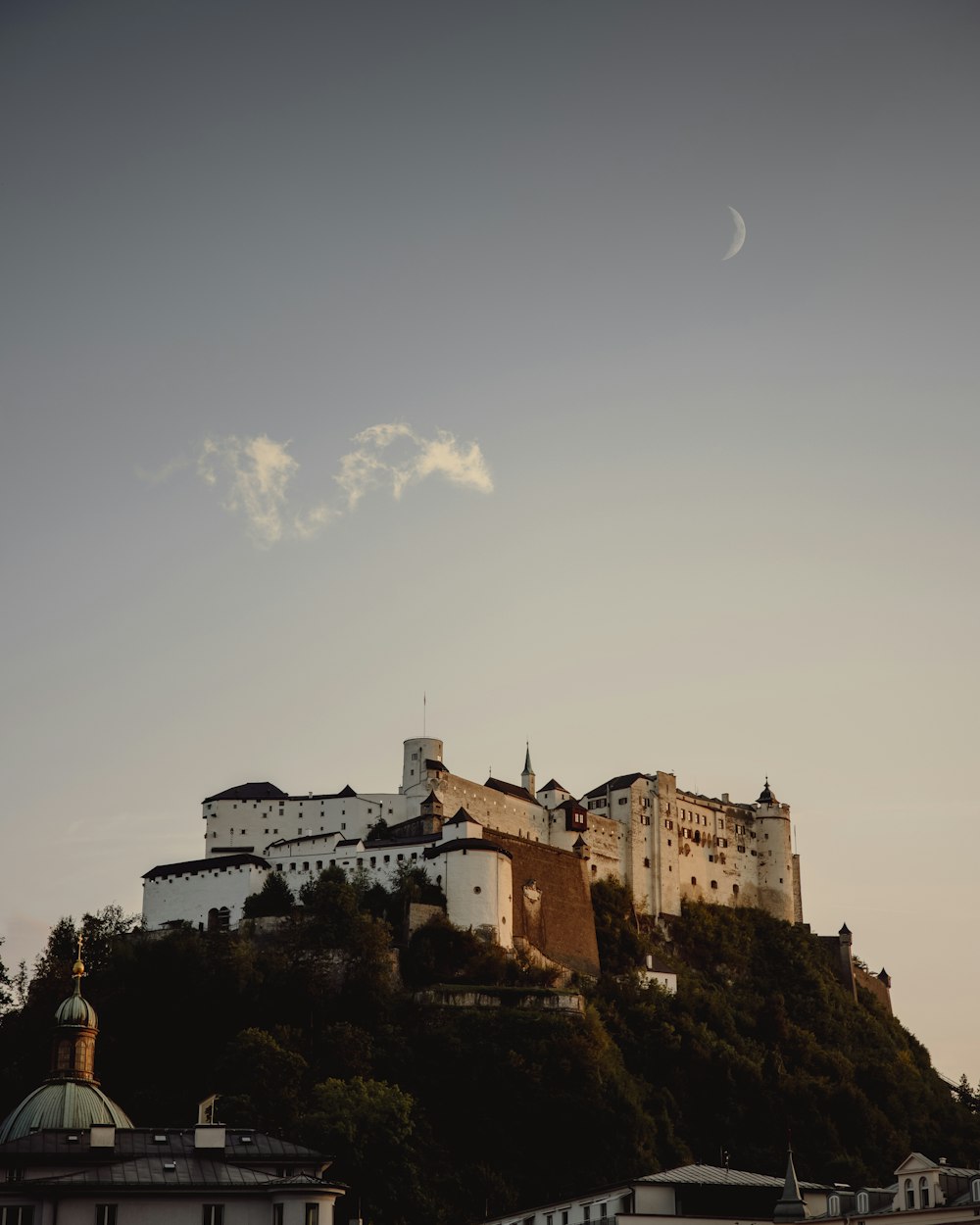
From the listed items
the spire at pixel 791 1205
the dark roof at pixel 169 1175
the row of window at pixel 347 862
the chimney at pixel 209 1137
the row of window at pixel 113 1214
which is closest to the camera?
the row of window at pixel 113 1214

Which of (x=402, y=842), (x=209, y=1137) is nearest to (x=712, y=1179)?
(x=209, y=1137)

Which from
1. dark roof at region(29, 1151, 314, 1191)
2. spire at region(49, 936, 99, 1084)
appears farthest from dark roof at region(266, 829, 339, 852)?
dark roof at region(29, 1151, 314, 1191)

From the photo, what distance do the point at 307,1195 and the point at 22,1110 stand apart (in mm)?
11393

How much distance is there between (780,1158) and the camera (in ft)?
261

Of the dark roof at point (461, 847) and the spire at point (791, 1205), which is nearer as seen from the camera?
the spire at point (791, 1205)

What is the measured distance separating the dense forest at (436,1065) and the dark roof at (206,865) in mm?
2083

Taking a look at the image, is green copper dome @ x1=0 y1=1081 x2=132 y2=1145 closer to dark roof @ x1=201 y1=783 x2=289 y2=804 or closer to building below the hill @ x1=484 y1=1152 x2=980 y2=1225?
building below the hill @ x1=484 y1=1152 x2=980 y2=1225

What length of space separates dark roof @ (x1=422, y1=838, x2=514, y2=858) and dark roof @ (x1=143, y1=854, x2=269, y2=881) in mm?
8994

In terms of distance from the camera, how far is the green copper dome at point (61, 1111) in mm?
51594

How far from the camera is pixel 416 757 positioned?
99.2m

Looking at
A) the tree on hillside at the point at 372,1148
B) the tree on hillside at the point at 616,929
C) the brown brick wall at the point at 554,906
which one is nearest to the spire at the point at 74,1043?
the tree on hillside at the point at 372,1148

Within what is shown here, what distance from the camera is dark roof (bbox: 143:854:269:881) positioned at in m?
88.9

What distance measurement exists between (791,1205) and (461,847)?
37.5 m

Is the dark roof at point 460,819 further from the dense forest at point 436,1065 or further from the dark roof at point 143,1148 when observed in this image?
the dark roof at point 143,1148
